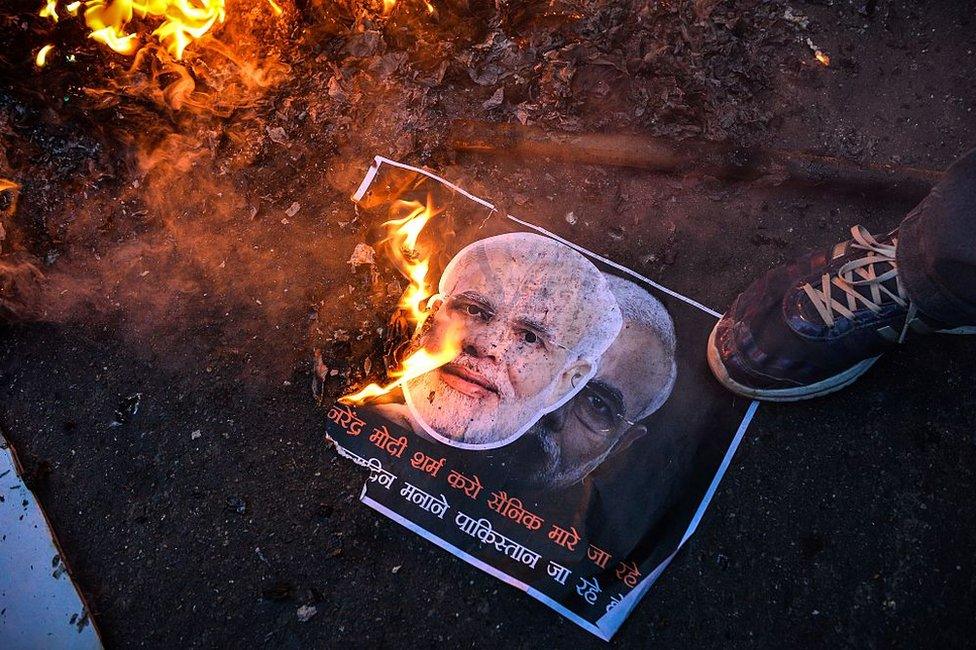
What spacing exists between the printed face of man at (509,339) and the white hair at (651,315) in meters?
0.04

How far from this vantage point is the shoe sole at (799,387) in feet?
6.41

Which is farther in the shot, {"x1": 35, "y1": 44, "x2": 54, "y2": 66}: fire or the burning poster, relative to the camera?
{"x1": 35, "y1": 44, "x2": 54, "y2": 66}: fire

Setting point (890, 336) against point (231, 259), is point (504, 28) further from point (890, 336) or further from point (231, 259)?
point (890, 336)

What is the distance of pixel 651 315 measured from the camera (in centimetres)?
214

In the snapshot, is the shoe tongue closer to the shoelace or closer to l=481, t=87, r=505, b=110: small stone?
the shoelace

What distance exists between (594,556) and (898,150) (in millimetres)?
1942

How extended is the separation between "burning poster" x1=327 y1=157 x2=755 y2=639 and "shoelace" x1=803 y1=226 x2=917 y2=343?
0.39 meters

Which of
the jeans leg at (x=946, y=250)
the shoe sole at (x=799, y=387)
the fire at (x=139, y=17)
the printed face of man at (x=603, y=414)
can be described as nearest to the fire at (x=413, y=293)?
the printed face of man at (x=603, y=414)

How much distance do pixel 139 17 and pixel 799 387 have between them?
2.97 meters

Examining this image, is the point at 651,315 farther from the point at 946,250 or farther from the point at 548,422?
the point at 946,250

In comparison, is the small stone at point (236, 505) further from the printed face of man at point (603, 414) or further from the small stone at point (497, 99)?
the small stone at point (497, 99)

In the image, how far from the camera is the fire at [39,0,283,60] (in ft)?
7.79

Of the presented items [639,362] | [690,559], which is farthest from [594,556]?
[639,362]

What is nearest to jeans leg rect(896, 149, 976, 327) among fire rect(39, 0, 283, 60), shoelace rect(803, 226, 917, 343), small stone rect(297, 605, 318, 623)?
shoelace rect(803, 226, 917, 343)
